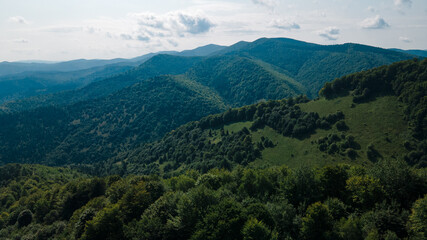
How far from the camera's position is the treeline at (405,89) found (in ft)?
285

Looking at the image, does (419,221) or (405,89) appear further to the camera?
(405,89)

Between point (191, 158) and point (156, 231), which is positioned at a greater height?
point (156, 231)

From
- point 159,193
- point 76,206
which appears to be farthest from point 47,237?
point 159,193

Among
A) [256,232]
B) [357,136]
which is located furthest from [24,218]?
[357,136]

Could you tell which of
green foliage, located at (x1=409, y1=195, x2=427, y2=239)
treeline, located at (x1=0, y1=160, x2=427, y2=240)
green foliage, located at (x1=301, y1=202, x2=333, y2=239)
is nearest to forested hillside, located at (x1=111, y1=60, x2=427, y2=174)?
treeline, located at (x1=0, y1=160, x2=427, y2=240)

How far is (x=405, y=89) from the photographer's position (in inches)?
4077

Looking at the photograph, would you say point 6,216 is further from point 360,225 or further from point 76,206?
point 360,225

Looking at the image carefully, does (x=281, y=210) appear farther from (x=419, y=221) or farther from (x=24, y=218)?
(x=24, y=218)

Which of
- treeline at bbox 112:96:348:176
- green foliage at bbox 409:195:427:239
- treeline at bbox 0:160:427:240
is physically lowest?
treeline at bbox 112:96:348:176

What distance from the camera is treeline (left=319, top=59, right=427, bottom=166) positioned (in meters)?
86.9

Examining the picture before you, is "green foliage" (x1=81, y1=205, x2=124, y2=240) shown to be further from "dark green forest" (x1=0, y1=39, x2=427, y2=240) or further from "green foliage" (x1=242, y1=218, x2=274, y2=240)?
"green foliage" (x1=242, y1=218, x2=274, y2=240)

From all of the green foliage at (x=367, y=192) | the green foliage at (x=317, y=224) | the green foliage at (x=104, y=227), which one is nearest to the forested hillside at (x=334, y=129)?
the green foliage at (x=367, y=192)

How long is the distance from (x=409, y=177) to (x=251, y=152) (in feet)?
282

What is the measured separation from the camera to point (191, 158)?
151 meters
